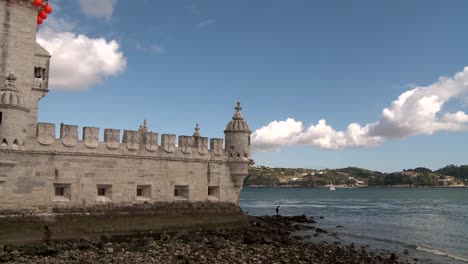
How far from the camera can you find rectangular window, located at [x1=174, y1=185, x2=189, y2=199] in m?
24.0

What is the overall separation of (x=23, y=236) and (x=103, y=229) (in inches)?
134

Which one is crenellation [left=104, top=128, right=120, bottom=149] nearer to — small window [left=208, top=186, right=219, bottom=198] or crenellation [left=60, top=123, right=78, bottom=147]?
crenellation [left=60, top=123, right=78, bottom=147]

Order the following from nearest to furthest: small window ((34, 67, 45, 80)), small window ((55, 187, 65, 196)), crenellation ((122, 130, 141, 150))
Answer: small window ((55, 187, 65, 196)) → crenellation ((122, 130, 141, 150)) → small window ((34, 67, 45, 80))

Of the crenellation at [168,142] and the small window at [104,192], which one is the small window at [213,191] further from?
the small window at [104,192]

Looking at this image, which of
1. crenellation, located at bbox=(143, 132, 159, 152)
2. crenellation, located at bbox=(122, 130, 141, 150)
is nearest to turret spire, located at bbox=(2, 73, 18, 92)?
crenellation, located at bbox=(122, 130, 141, 150)

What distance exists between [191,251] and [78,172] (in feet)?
20.3

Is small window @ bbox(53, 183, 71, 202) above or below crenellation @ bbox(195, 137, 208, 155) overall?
A: below

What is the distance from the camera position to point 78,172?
20.3 metres

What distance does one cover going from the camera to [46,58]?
22234 mm

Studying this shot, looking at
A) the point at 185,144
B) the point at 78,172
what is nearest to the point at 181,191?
the point at 185,144

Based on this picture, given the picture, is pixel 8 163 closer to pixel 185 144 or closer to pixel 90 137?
pixel 90 137

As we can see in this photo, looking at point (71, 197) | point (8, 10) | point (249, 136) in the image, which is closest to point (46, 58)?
point (8, 10)

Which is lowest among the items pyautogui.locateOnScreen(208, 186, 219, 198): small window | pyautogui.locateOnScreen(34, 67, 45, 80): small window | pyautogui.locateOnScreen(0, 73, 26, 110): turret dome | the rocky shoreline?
the rocky shoreline

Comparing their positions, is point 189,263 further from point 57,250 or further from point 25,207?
point 25,207
